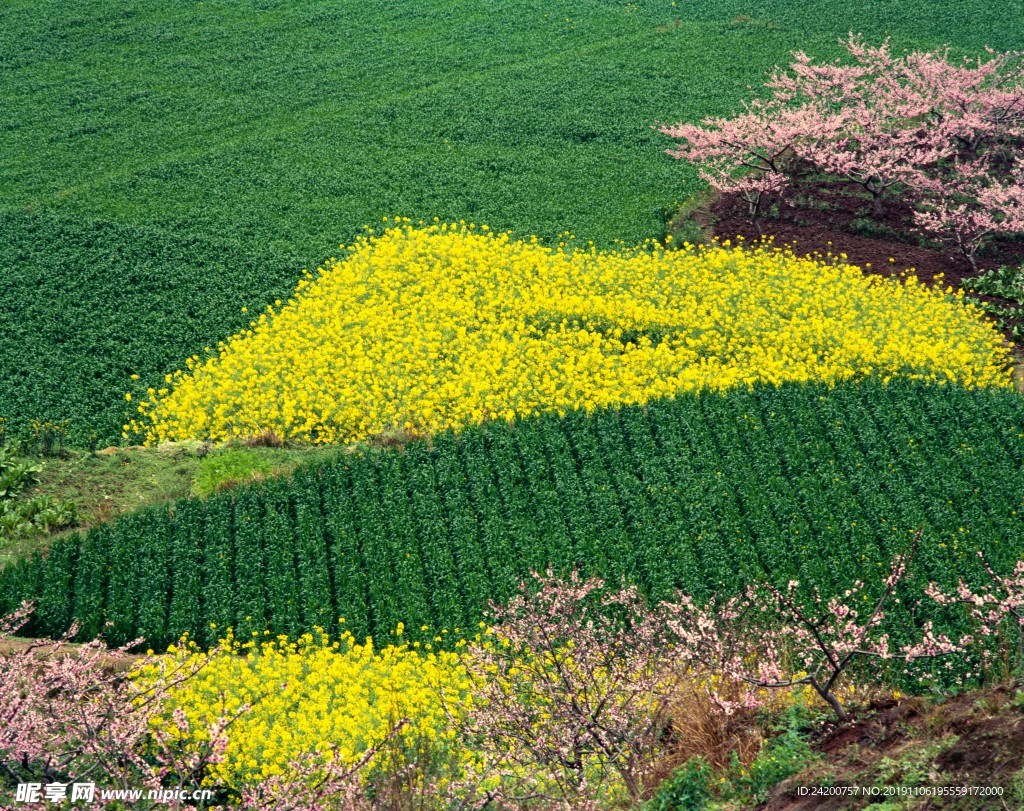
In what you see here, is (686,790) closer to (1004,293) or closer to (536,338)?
(536,338)

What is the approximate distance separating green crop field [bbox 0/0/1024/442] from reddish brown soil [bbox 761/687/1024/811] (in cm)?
2009

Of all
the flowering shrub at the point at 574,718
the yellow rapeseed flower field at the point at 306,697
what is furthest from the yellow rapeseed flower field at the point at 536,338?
the flowering shrub at the point at 574,718

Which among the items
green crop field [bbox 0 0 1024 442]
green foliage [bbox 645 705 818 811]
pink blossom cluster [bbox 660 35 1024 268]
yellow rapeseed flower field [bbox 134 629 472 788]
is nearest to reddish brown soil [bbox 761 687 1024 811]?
green foliage [bbox 645 705 818 811]

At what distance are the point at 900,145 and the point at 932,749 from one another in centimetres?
2924

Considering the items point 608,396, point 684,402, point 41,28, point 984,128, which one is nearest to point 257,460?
point 608,396

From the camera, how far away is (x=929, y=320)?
97.5 feet

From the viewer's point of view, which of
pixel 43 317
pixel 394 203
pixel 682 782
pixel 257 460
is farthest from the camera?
pixel 394 203

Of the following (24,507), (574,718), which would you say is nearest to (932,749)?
(574,718)

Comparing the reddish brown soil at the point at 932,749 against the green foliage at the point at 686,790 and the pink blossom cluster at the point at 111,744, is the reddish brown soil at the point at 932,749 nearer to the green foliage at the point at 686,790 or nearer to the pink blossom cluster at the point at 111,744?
the green foliage at the point at 686,790

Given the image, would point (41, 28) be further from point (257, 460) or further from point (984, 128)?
point (984, 128)

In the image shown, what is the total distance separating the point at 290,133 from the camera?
4241 centimetres

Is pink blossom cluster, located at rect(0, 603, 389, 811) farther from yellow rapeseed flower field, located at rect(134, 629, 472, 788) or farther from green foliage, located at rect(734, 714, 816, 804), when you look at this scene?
green foliage, located at rect(734, 714, 816, 804)

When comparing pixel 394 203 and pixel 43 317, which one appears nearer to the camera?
pixel 43 317

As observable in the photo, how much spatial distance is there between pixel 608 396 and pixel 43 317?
16745mm
